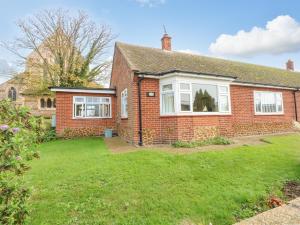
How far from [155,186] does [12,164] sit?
10.6 ft

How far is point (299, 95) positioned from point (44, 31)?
27059mm

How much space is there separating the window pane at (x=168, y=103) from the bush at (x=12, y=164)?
25.8 ft

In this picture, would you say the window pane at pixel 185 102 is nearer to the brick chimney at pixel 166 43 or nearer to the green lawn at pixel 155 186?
the green lawn at pixel 155 186

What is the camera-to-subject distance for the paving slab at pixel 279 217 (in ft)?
11.0

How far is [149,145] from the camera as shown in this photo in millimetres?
9977

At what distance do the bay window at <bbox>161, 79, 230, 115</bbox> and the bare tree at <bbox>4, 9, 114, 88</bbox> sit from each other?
14.9 metres

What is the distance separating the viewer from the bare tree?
22.3 m

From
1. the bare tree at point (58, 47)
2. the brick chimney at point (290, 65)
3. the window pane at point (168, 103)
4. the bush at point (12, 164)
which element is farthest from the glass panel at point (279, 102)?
the bare tree at point (58, 47)

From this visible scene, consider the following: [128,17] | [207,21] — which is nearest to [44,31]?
[128,17]

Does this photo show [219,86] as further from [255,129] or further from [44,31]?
[44,31]

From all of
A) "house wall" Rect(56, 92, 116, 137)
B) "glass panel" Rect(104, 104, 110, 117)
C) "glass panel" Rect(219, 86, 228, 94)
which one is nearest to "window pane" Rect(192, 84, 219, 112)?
"glass panel" Rect(219, 86, 228, 94)

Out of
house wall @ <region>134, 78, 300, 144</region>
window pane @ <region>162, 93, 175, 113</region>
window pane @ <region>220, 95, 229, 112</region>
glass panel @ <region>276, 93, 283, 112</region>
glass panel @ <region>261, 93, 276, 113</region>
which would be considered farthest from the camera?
glass panel @ <region>276, 93, 283, 112</region>

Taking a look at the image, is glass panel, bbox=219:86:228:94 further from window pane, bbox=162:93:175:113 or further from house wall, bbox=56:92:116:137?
house wall, bbox=56:92:116:137

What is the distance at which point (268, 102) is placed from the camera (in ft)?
47.8
